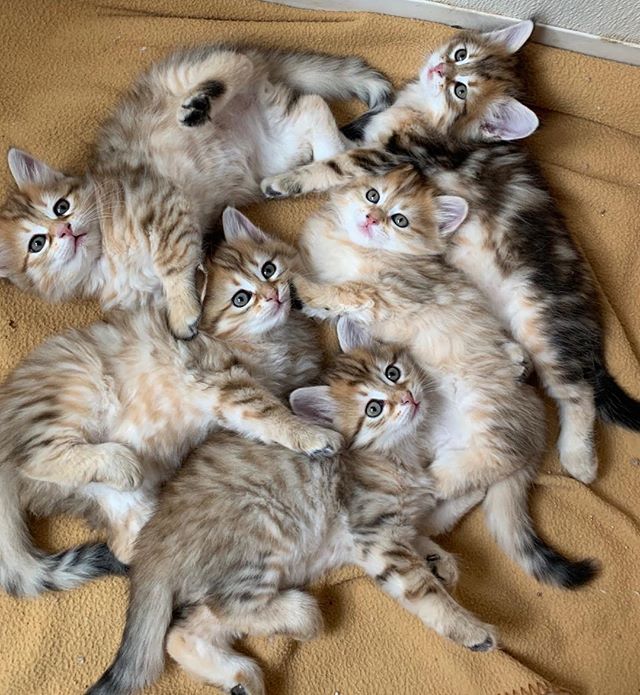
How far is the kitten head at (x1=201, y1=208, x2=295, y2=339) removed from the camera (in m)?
1.96

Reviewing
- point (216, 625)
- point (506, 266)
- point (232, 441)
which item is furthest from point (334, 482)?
point (506, 266)

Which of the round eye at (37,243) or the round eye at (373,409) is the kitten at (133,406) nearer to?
the round eye at (373,409)

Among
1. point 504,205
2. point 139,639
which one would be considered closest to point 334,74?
point 504,205

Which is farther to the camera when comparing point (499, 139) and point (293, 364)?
point (499, 139)

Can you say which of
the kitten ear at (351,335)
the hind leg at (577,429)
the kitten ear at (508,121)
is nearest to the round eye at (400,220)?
the kitten ear at (351,335)

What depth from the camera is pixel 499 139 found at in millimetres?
2215

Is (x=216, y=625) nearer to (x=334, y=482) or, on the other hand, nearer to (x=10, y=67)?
(x=334, y=482)

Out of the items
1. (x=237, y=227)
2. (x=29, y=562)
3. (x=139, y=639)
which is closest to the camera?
(x=139, y=639)

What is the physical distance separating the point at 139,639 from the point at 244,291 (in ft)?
2.89

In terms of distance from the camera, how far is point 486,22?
218cm

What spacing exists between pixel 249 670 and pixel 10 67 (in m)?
Answer: 1.78

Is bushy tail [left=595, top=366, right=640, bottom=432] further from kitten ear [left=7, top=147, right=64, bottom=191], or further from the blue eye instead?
kitten ear [left=7, top=147, right=64, bottom=191]

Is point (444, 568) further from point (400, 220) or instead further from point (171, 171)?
point (171, 171)

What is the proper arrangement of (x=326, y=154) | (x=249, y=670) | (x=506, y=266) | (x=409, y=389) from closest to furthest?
(x=249, y=670), (x=409, y=389), (x=506, y=266), (x=326, y=154)
